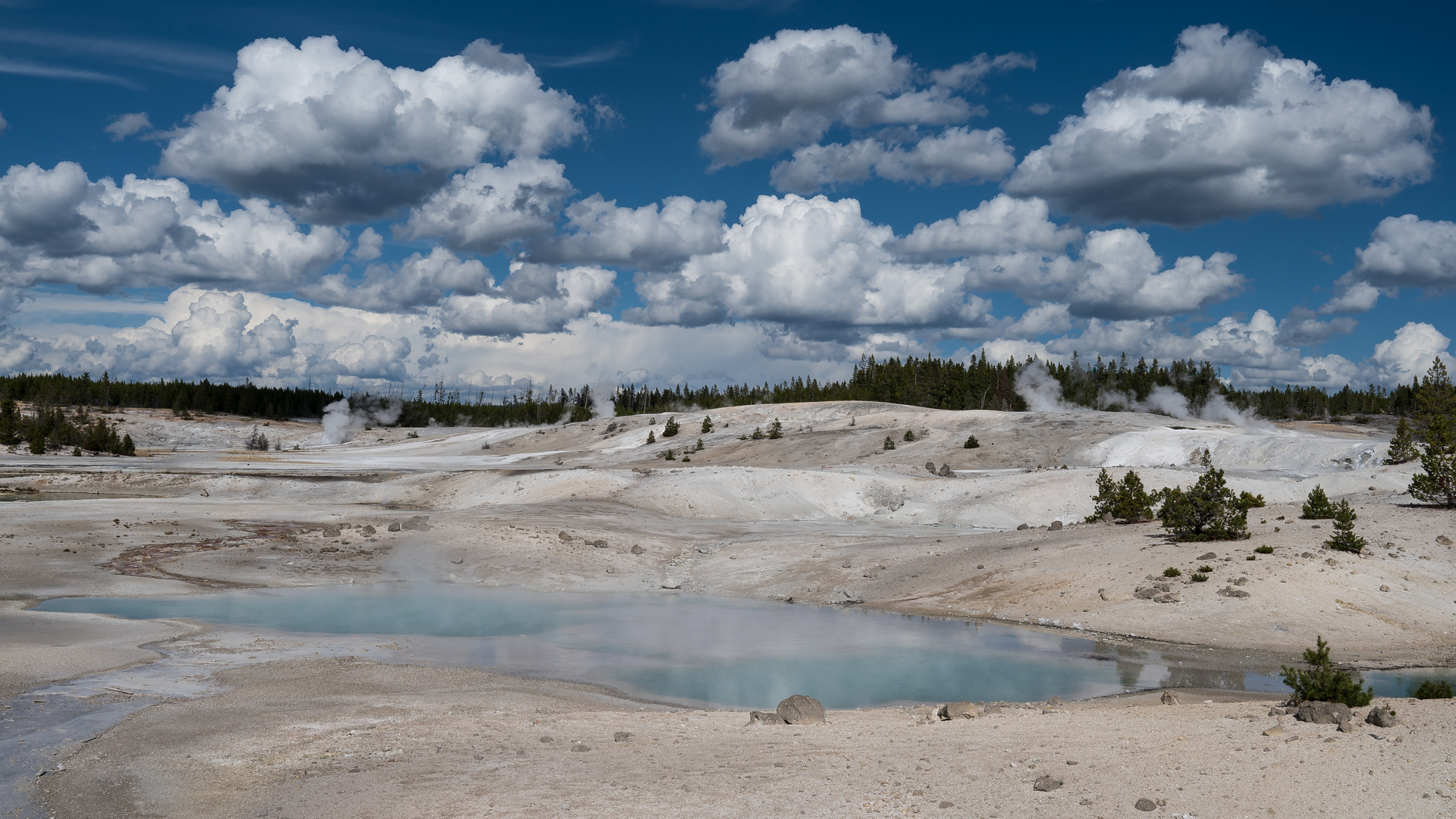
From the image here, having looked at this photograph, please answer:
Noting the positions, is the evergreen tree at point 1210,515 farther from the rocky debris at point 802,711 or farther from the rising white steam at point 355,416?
the rising white steam at point 355,416

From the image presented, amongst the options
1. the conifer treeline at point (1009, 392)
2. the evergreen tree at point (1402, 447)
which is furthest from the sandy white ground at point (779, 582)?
the conifer treeline at point (1009, 392)

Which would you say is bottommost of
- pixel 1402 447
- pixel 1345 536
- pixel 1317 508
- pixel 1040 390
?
pixel 1345 536

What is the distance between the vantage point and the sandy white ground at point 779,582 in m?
9.68

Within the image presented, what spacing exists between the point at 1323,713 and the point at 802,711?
6.74 metres

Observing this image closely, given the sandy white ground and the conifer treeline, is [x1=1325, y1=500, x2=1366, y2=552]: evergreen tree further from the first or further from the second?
the conifer treeline

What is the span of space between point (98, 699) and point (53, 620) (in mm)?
9016


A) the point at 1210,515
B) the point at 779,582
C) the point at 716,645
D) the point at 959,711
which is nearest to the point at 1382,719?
the point at 959,711

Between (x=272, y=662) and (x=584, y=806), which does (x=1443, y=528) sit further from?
(x=272, y=662)

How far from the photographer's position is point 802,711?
42.9 feet

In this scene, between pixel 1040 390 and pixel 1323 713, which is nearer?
pixel 1323 713

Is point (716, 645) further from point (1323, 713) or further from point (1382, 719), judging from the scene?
point (1382, 719)

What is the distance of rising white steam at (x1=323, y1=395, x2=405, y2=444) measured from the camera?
435 ft

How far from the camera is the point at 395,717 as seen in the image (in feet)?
43.3

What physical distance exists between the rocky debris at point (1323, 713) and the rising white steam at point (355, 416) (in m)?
136
